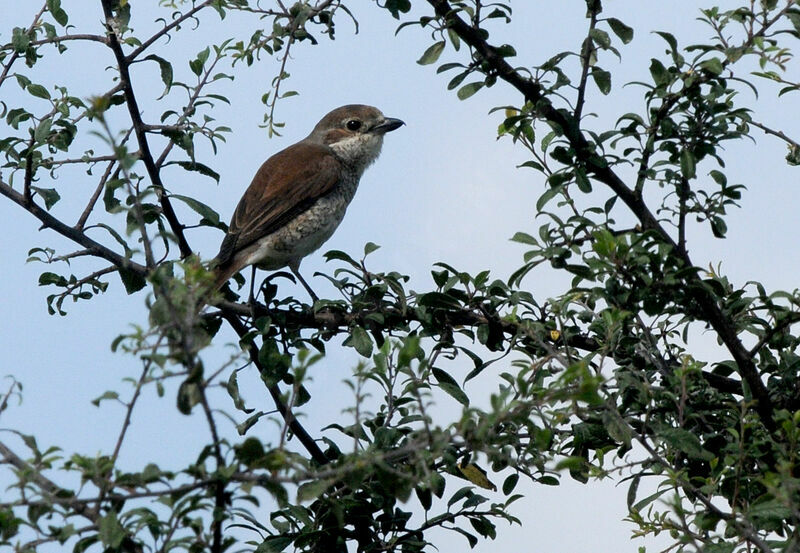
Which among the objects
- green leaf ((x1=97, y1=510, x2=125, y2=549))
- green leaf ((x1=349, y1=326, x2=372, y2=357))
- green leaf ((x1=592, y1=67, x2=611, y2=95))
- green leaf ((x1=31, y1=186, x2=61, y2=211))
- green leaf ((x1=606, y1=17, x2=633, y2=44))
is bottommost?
green leaf ((x1=97, y1=510, x2=125, y2=549))

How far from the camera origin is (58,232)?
4105mm

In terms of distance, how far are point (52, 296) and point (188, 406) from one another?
240 cm

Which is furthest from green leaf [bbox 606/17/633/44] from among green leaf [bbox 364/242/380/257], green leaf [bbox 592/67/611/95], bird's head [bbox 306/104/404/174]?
bird's head [bbox 306/104/404/174]

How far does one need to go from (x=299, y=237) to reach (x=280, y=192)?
0.28 meters

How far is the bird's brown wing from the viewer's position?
5504 mm

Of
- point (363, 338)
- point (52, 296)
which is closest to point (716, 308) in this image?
point (363, 338)

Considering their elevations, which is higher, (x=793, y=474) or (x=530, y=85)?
(x=530, y=85)

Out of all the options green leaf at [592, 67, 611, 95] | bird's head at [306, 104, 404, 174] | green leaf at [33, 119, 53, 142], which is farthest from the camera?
bird's head at [306, 104, 404, 174]

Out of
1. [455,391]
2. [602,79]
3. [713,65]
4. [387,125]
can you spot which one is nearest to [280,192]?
[387,125]

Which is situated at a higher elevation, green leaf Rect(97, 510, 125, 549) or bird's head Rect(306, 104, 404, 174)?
bird's head Rect(306, 104, 404, 174)

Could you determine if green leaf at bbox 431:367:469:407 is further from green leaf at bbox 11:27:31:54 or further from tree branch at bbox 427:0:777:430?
green leaf at bbox 11:27:31:54

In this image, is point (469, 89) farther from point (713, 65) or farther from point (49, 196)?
point (49, 196)

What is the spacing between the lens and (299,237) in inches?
230

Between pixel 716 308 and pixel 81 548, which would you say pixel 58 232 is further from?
pixel 716 308
